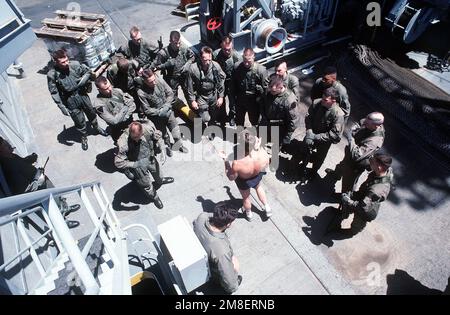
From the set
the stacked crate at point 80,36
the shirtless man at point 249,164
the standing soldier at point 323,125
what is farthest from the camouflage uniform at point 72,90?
the standing soldier at point 323,125

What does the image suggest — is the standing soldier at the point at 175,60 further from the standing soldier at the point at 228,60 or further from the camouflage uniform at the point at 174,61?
the standing soldier at the point at 228,60

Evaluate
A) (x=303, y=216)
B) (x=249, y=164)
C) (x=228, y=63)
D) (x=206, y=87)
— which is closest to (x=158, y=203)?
(x=249, y=164)

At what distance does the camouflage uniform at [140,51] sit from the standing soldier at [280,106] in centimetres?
324

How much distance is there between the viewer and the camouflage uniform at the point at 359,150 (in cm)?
483

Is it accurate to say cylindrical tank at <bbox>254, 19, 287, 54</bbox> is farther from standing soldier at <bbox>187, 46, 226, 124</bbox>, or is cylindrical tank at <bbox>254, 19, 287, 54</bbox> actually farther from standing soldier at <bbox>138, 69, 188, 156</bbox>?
standing soldier at <bbox>138, 69, 188, 156</bbox>

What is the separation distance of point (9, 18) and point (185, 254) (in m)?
4.28

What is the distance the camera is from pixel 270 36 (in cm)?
802

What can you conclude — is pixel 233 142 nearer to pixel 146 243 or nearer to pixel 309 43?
pixel 146 243

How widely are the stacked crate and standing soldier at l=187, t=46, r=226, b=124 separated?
11.0 feet

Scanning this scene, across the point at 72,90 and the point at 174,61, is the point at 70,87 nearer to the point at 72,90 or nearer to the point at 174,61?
the point at 72,90

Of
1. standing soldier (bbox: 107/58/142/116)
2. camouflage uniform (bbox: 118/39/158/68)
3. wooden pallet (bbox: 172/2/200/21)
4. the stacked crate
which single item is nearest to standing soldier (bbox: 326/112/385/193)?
standing soldier (bbox: 107/58/142/116)

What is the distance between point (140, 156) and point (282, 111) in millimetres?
2666

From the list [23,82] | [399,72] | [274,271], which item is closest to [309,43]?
[399,72]

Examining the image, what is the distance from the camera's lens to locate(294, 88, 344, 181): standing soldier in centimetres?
506
